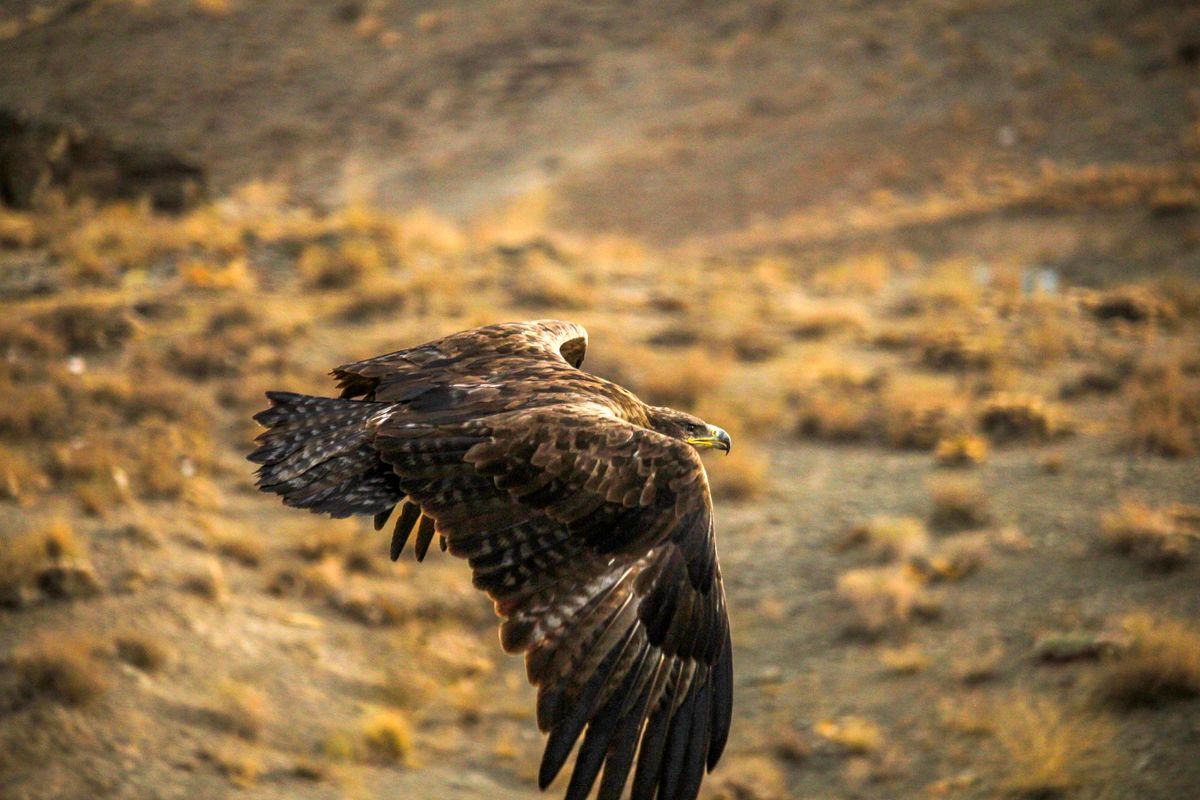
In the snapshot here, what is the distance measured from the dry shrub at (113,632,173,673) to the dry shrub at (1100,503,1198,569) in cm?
808

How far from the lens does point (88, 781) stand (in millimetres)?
8359

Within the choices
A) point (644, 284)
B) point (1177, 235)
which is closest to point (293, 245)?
point (644, 284)

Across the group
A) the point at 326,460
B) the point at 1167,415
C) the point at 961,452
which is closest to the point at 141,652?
the point at 326,460

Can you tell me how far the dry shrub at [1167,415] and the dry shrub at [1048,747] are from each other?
5347 mm

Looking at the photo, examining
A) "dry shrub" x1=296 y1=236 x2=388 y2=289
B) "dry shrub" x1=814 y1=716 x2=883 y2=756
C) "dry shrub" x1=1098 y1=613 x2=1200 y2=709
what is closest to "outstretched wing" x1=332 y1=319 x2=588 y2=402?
"dry shrub" x1=814 y1=716 x2=883 y2=756

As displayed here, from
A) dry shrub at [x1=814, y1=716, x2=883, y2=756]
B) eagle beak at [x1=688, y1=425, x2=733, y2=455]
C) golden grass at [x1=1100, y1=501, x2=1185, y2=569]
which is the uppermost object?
eagle beak at [x1=688, y1=425, x2=733, y2=455]

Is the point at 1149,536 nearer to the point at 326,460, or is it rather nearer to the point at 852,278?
the point at 326,460

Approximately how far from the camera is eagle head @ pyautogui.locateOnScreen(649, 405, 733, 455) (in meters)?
6.77

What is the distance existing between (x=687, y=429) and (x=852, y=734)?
13.5 feet

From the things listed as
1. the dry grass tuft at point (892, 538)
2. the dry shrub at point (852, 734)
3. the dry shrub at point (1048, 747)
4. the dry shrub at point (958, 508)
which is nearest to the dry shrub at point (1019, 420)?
the dry shrub at point (958, 508)

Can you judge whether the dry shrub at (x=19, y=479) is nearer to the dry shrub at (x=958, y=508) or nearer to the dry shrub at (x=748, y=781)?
the dry shrub at (x=748, y=781)

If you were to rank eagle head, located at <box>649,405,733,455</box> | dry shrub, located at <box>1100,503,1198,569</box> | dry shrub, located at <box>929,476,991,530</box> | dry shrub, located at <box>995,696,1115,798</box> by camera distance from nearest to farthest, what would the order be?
eagle head, located at <box>649,405,733,455</box>
dry shrub, located at <box>995,696,1115,798</box>
dry shrub, located at <box>1100,503,1198,569</box>
dry shrub, located at <box>929,476,991,530</box>

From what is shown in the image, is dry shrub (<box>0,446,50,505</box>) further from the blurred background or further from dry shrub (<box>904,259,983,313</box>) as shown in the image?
dry shrub (<box>904,259,983,313</box>)

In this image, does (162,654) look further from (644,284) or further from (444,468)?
(644,284)
